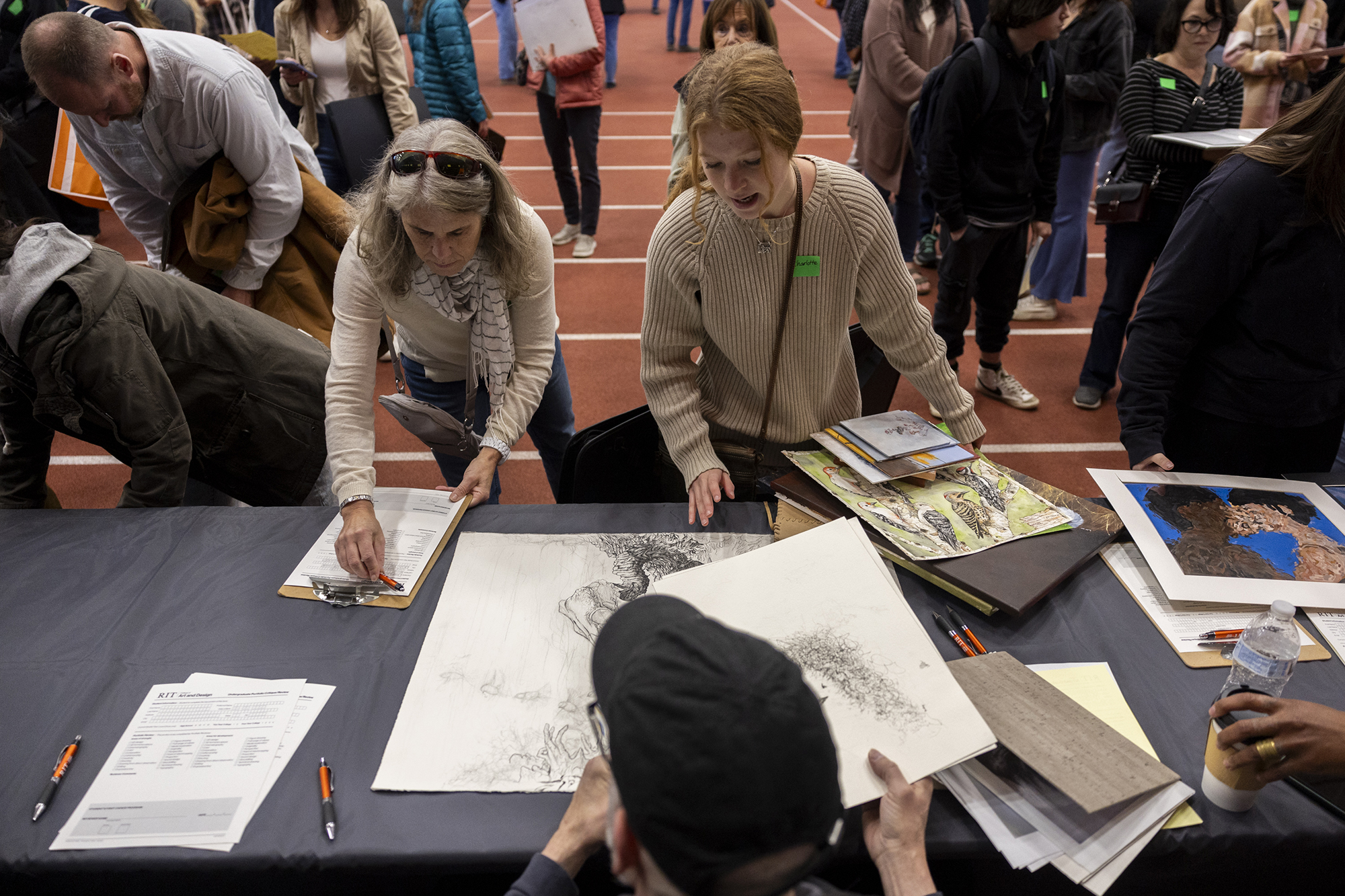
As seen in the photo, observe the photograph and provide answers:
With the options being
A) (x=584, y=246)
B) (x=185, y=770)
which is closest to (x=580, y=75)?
(x=584, y=246)

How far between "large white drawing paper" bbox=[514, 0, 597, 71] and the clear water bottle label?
4.37 meters

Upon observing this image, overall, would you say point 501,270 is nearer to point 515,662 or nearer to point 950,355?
point 515,662

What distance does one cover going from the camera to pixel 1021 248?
132 inches

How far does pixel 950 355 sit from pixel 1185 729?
260 cm

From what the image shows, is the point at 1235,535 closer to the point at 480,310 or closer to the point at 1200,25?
the point at 480,310

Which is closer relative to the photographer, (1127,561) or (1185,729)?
(1185,729)

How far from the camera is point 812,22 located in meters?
13.6

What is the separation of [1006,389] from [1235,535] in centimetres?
234

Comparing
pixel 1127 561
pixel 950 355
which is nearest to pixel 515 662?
pixel 1127 561

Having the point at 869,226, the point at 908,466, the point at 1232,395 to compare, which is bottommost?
the point at 908,466

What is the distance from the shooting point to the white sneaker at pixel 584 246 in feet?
17.2

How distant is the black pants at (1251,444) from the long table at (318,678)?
621 millimetres

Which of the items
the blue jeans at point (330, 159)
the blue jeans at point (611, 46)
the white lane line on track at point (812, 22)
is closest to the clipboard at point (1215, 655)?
the blue jeans at point (330, 159)

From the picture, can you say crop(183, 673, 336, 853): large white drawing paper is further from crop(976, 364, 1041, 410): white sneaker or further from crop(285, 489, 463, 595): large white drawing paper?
crop(976, 364, 1041, 410): white sneaker
